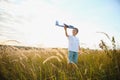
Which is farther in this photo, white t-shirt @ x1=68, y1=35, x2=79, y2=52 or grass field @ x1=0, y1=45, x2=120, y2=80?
white t-shirt @ x1=68, y1=35, x2=79, y2=52

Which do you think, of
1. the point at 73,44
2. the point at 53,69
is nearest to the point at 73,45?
the point at 73,44

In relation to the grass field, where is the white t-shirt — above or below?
above

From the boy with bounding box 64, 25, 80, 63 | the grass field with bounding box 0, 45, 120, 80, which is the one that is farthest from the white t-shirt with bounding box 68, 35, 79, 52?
the grass field with bounding box 0, 45, 120, 80

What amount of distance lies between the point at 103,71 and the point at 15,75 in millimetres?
895

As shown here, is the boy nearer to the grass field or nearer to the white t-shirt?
the white t-shirt

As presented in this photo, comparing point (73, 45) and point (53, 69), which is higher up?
point (73, 45)

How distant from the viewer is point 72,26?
344 cm

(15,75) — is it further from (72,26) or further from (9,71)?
(72,26)

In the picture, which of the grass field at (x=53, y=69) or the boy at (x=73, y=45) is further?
the boy at (x=73, y=45)

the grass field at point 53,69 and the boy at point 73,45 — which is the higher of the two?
the boy at point 73,45

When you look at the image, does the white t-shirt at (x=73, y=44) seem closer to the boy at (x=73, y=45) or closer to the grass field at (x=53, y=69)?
the boy at (x=73, y=45)

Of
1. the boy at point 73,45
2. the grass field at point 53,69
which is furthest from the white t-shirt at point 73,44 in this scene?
the grass field at point 53,69

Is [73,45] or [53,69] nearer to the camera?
[53,69]

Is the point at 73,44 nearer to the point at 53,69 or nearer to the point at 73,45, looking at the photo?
the point at 73,45
